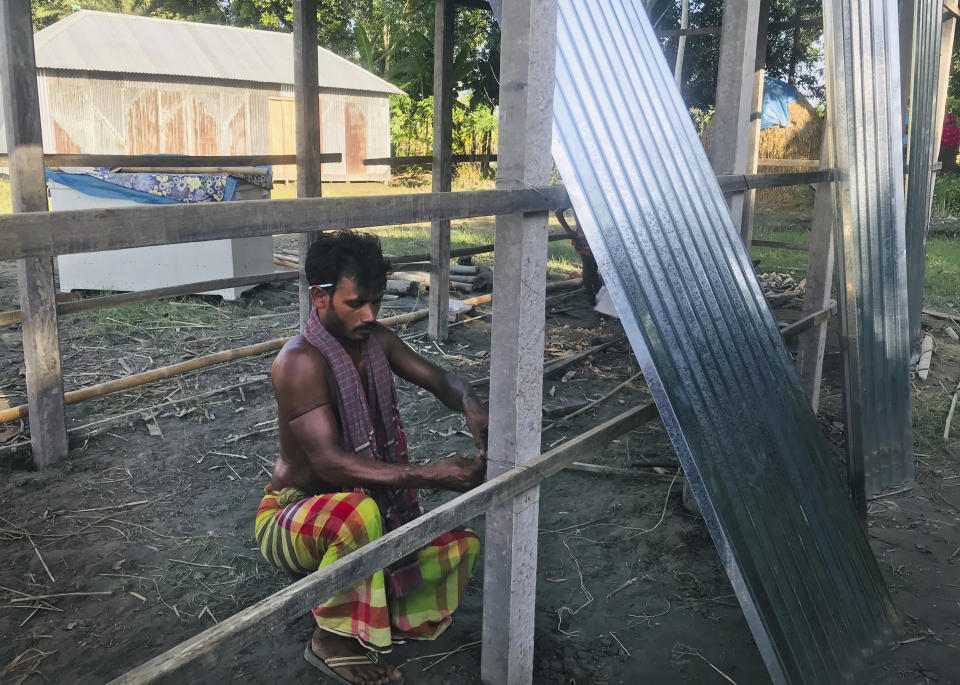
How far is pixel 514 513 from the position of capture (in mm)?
2293

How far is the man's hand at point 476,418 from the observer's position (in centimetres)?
276

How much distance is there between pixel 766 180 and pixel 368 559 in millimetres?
2608

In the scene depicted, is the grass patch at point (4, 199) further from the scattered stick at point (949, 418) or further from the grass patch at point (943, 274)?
the grass patch at point (943, 274)

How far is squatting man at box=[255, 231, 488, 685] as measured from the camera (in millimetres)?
2500

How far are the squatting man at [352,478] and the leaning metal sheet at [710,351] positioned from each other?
2.36ft

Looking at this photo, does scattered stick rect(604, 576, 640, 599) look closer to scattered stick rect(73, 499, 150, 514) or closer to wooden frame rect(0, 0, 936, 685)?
wooden frame rect(0, 0, 936, 685)

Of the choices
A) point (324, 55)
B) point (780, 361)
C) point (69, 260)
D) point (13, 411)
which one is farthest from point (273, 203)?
point (324, 55)

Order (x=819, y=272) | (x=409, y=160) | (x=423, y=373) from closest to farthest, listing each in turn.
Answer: (x=423, y=373) < (x=819, y=272) < (x=409, y=160)

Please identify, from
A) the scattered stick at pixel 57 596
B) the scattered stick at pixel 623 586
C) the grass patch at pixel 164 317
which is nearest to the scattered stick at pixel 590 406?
the scattered stick at pixel 623 586

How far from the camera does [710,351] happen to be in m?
2.58

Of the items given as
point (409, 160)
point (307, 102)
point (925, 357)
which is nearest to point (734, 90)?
point (307, 102)

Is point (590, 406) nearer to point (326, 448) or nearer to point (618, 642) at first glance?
point (618, 642)

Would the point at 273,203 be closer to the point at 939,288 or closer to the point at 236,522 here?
the point at 236,522

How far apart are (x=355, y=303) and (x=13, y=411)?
294 centimetres
